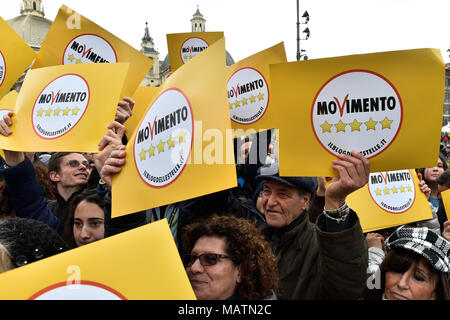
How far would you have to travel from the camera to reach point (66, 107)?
2189mm

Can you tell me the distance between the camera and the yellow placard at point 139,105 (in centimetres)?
265

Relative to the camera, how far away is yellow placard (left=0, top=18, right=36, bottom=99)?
110 inches

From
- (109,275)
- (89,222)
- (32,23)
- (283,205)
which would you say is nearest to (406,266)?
(283,205)

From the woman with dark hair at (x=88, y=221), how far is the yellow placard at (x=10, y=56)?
1.05 m

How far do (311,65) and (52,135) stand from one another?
150 cm

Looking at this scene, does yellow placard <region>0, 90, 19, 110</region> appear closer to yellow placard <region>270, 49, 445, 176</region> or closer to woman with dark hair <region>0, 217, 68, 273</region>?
woman with dark hair <region>0, 217, 68, 273</region>

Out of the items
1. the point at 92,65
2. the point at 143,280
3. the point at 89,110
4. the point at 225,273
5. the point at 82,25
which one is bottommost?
the point at 225,273

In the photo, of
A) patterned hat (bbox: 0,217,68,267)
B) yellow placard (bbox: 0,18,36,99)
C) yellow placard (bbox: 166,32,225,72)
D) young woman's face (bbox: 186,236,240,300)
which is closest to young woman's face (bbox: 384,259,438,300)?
young woman's face (bbox: 186,236,240,300)

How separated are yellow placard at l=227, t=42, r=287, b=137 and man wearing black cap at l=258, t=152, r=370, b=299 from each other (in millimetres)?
1011

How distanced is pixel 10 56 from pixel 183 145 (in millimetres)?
2068

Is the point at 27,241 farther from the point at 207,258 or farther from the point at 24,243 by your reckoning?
the point at 207,258
